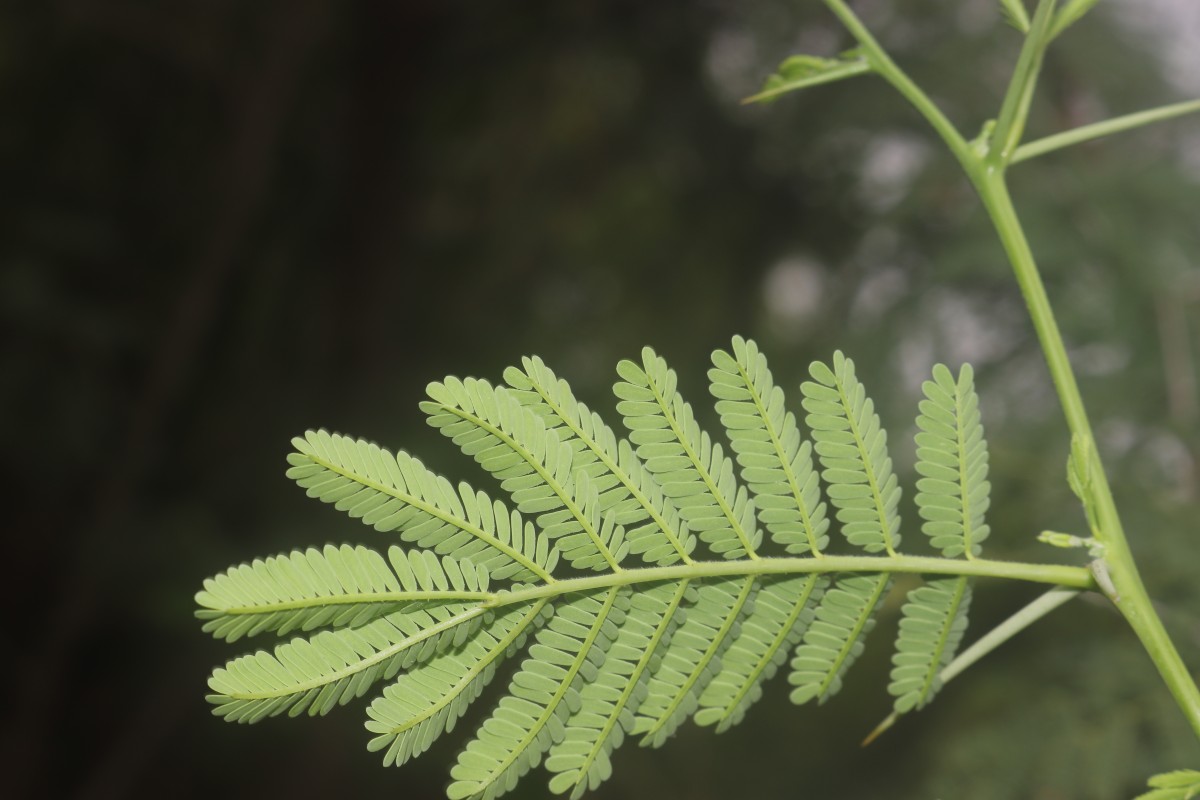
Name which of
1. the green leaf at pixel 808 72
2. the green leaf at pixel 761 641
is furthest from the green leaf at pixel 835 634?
the green leaf at pixel 808 72

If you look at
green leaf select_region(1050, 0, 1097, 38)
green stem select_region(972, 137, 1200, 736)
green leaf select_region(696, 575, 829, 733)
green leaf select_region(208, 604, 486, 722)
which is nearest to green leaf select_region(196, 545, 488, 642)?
green leaf select_region(208, 604, 486, 722)

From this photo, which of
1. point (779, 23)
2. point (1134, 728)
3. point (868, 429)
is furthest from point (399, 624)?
point (779, 23)

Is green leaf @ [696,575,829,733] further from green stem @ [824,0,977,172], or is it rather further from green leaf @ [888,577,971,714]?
green stem @ [824,0,977,172]

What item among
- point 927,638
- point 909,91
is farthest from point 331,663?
point 909,91

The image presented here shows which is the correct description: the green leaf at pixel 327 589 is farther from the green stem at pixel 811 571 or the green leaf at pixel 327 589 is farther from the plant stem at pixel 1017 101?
the plant stem at pixel 1017 101

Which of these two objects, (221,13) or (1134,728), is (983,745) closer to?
(1134,728)

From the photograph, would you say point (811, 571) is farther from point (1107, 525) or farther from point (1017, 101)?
point (1017, 101)
